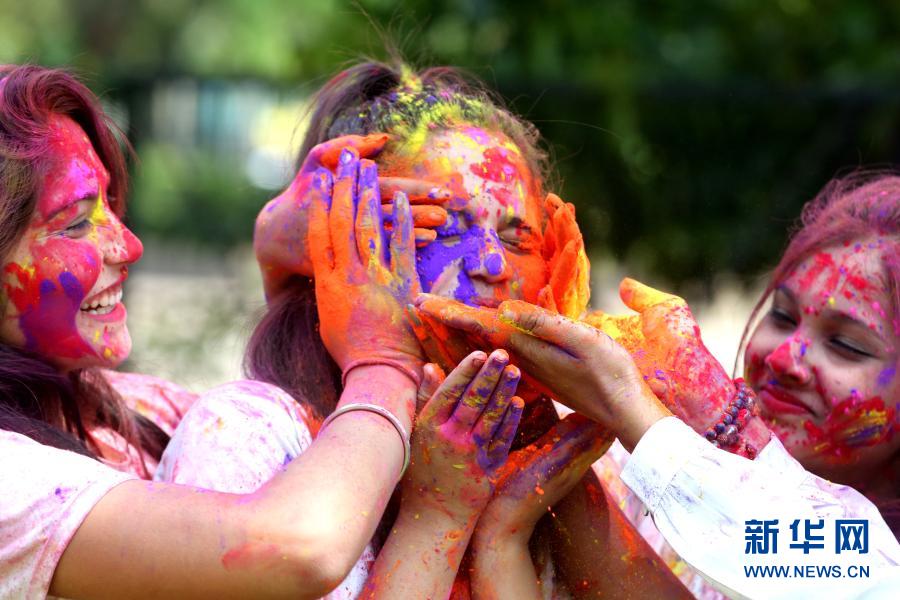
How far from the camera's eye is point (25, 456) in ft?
6.32

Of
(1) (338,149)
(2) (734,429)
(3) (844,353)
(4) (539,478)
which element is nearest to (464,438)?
(4) (539,478)

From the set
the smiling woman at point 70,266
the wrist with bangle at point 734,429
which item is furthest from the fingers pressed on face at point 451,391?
the smiling woman at point 70,266

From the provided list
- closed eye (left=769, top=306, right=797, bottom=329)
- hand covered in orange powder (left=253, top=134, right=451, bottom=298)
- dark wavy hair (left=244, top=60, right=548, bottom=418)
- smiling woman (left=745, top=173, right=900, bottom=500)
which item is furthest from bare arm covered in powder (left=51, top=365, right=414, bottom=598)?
closed eye (left=769, top=306, right=797, bottom=329)

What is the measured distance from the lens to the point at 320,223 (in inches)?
90.8

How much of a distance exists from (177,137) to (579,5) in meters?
2.78

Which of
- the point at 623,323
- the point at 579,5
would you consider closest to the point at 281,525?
A: the point at 623,323

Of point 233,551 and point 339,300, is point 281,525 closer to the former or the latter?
point 233,551

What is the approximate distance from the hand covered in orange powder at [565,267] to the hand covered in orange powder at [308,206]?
10.8 inches

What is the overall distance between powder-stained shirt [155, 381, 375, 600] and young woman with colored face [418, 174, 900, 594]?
39 cm

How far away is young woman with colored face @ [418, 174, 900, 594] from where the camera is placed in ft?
7.02

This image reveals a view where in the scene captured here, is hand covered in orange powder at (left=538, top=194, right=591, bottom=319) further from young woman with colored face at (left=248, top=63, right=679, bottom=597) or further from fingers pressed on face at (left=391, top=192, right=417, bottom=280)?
fingers pressed on face at (left=391, top=192, right=417, bottom=280)

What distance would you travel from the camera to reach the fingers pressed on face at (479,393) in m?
2.11

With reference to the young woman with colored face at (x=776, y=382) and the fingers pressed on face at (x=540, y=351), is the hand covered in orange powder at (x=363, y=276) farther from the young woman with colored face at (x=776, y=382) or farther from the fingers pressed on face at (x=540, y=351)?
the fingers pressed on face at (x=540, y=351)

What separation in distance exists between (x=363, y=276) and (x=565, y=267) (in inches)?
17.9
